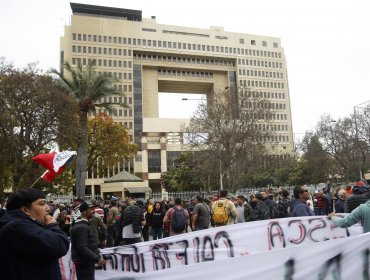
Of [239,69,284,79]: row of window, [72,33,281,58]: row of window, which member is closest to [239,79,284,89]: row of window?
[239,69,284,79]: row of window

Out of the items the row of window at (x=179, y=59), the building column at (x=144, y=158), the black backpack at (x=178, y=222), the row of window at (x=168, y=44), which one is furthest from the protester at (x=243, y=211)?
the row of window at (x=179, y=59)

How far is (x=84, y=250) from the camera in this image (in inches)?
218

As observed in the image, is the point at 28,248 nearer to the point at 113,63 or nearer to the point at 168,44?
the point at 113,63

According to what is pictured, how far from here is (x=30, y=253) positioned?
9.31 feet

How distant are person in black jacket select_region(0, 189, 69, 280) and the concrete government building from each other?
8340 cm

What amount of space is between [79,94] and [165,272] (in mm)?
27653

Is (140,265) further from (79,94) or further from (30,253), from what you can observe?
(79,94)

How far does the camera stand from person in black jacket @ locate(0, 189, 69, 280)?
9.24 ft

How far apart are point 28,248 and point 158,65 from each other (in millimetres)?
99338

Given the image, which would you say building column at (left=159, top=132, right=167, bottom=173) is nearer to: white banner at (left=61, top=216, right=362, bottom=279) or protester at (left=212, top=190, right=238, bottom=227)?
protester at (left=212, top=190, right=238, bottom=227)

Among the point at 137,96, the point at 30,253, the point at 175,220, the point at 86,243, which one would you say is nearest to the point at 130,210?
the point at 175,220

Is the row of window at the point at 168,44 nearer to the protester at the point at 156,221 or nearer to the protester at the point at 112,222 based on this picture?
the protester at the point at 156,221

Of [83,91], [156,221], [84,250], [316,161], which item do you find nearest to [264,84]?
[316,161]

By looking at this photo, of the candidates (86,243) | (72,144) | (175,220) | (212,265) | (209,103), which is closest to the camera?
(212,265)
